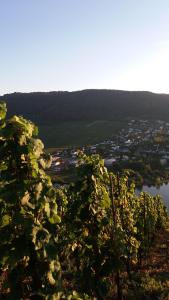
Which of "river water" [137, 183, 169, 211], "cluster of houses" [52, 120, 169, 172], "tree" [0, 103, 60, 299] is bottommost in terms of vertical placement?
"cluster of houses" [52, 120, 169, 172]

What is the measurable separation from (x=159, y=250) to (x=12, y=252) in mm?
34197

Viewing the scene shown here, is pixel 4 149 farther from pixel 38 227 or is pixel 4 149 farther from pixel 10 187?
pixel 38 227

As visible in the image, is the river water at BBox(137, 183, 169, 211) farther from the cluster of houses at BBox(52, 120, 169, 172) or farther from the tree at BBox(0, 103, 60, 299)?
the tree at BBox(0, 103, 60, 299)

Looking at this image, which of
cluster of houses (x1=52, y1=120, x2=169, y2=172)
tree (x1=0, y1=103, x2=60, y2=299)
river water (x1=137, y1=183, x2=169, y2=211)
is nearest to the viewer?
tree (x1=0, y1=103, x2=60, y2=299)

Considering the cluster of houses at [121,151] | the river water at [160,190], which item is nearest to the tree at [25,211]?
the river water at [160,190]

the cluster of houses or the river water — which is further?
the cluster of houses

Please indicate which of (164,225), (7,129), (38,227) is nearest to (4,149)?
(7,129)

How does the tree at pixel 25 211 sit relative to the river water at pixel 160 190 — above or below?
above

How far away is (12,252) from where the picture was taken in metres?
9.09

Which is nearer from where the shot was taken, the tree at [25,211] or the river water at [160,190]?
the tree at [25,211]

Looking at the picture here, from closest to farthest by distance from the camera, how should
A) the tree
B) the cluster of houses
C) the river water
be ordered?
the tree < the river water < the cluster of houses

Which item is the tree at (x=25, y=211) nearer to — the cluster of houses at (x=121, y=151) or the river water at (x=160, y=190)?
the river water at (x=160, y=190)

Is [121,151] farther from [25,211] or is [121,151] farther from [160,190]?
[25,211]

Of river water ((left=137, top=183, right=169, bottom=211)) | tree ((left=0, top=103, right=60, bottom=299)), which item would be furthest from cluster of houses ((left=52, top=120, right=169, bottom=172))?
tree ((left=0, top=103, right=60, bottom=299))
